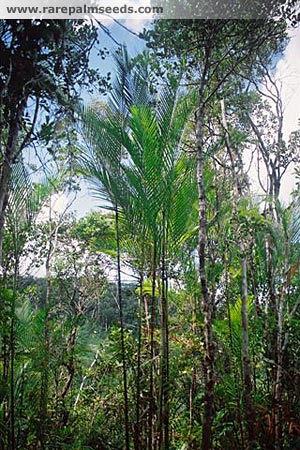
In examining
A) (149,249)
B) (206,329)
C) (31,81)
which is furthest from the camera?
(149,249)

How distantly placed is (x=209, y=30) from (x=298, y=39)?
79 cm

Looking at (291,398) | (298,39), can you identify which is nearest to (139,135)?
(298,39)

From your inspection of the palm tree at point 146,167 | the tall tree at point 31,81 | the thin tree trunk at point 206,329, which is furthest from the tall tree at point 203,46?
the tall tree at point 31,81

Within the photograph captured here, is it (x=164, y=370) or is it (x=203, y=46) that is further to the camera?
(x=203, y=46)

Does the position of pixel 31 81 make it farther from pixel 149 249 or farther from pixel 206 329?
pixel 206 329

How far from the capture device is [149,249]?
6.73 ft

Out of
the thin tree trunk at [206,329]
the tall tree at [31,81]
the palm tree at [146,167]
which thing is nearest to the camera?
the tall tree at [31,81]

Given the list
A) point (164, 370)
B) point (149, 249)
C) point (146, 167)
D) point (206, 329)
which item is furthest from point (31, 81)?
point (164, 370)

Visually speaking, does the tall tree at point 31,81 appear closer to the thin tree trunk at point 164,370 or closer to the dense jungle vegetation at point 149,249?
the dense jungle vegetation at point 149,249

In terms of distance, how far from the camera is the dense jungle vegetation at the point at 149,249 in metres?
1.80

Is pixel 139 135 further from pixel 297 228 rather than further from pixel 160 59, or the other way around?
pixel 297 228

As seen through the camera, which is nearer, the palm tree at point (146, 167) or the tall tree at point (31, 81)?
the tall tree at point (31, 81)

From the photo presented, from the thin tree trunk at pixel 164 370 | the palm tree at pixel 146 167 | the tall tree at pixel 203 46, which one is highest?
the tall tree at pixel 203 46

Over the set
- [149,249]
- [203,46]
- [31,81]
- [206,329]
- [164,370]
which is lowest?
[164,370]
